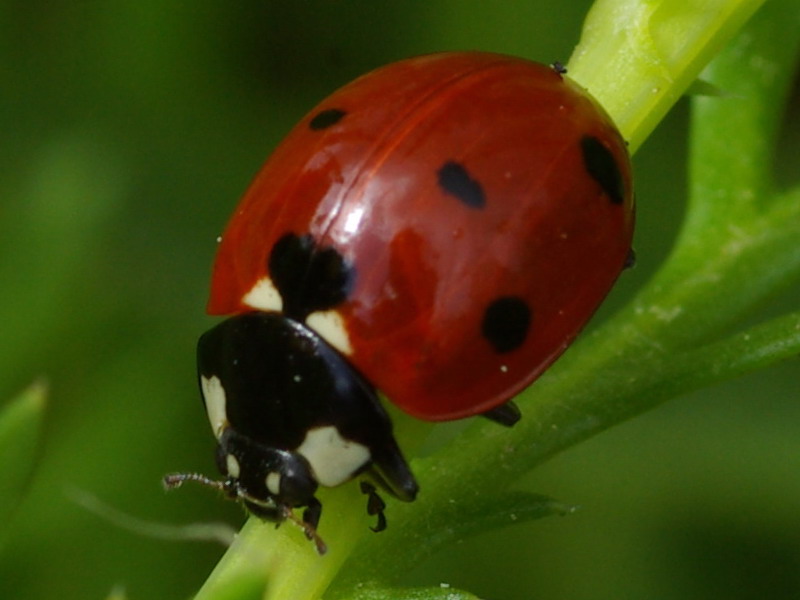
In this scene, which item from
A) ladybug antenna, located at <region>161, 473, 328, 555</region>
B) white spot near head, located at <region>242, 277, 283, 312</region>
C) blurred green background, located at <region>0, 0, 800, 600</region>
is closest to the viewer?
ladybug antenna, located at <region>161, 473, 328, 555</region>

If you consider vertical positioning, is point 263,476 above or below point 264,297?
below

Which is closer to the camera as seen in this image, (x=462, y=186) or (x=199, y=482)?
(x=462, y=186)

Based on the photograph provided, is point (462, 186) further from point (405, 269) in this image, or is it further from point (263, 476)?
point (263, 476)

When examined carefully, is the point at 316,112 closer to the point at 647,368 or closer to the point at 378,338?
the point at 378,338

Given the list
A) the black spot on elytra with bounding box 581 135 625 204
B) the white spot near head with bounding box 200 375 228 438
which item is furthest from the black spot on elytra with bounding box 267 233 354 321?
the black spot on elytra with bounding box 581 135 625 204

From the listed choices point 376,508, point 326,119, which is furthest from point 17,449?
point 326,119

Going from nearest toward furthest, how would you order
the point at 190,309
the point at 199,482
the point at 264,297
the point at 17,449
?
the point at 17,449, the point at 264,297, the point at 199,482, the point at 190,309

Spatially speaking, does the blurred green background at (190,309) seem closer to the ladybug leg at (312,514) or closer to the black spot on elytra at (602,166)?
the ladybug leg at (312,514)

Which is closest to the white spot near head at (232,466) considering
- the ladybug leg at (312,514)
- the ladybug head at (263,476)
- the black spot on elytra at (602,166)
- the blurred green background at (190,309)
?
the ladybug head at (263,476)

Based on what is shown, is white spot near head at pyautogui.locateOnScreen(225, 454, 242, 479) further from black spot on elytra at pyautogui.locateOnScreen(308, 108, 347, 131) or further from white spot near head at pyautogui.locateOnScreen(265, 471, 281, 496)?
black spot on elytra at pyautogui.locateOnScreen(308, 108, 347, 131)
